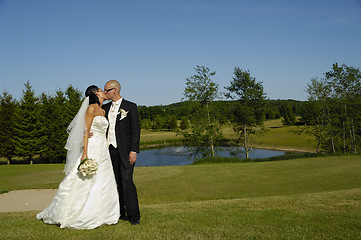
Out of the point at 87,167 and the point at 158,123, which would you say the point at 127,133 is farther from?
the point at 158,123

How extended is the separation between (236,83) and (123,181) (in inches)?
1438

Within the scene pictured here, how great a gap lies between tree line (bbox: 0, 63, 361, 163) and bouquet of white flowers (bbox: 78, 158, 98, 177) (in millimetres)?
30373

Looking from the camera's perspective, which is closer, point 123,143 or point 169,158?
point 123,143

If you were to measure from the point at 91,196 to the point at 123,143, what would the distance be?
1.16 metres

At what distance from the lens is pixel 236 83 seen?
4031 centimetres

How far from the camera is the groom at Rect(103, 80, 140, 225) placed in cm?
554

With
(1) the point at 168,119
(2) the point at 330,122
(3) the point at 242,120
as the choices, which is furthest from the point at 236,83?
(1) the point at 168,119

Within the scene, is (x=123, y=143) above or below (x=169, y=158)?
above

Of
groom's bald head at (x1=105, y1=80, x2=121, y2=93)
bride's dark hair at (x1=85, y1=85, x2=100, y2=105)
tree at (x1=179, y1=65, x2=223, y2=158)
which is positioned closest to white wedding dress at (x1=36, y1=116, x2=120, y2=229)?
bride's dark hair at (x1=85, y1=85, x2=100, y2=105)

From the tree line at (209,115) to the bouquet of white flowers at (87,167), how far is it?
30.4m

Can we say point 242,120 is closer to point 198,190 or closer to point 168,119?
point 198,190

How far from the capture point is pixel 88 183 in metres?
5.32

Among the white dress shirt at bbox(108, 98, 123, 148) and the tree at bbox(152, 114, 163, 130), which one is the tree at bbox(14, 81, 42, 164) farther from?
the tree at bbox(152, 114, 163, 130)

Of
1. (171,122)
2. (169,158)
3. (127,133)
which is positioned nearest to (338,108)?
(169,158)
